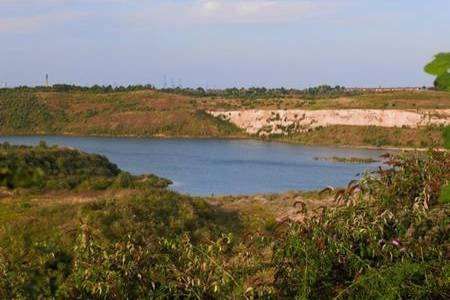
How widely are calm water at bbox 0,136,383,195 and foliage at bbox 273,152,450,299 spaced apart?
109 ft

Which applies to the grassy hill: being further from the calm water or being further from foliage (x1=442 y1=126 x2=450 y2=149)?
foliage (x1=442 y1=126 x2=450 y2=149)

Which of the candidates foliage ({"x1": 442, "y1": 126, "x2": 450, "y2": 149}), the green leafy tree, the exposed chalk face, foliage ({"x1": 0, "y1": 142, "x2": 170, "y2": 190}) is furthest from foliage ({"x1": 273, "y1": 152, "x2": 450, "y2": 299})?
the exposed chalk face

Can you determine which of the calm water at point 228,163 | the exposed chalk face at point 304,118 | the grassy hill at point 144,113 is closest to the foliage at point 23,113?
the grassy hill at point 144,113

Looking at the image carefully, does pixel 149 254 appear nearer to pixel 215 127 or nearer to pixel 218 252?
pixel 218 252

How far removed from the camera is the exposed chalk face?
84.9 m

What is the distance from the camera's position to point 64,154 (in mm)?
36438

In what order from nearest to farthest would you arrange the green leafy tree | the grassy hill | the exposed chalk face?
the green leafy tree, the exposed chalk face, the grassy hill

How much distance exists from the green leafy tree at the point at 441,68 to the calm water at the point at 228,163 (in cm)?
3783

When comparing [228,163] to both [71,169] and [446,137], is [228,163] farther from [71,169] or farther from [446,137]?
[446,137]

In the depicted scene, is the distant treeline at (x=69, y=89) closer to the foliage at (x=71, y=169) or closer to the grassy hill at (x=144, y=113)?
the grassy hill at (x=144, y=113)

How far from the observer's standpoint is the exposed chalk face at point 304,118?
84.9 m

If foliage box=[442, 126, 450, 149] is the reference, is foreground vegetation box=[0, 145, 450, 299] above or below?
below

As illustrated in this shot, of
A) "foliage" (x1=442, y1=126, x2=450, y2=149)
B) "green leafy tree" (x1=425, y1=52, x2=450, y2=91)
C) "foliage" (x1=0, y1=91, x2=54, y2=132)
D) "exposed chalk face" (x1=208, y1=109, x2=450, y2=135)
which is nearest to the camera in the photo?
"green leafy tree" (x1=425, y1=52, x2=450, y2=91)

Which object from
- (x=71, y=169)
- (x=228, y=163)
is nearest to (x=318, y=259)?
(x=71, y=169)
